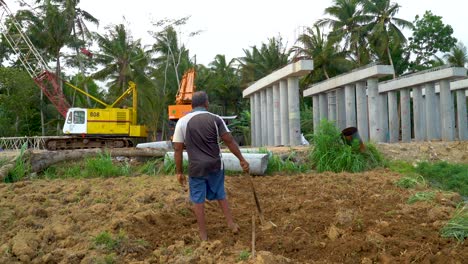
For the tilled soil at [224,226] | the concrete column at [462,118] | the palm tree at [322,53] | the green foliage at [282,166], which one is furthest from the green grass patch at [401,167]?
the palm tree at [322,53]

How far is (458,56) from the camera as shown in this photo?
34.0 metres

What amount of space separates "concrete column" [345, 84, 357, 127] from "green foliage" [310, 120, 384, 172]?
954cm

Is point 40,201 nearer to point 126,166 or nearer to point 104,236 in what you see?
point 104,236

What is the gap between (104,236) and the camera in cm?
457

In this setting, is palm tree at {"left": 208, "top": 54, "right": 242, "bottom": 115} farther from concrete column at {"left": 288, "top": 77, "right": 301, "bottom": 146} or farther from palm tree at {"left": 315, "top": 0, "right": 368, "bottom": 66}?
concrete column at {"left": 288, "top": 77, "right": 301, "bottom": 146}

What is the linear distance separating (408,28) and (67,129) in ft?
77.4

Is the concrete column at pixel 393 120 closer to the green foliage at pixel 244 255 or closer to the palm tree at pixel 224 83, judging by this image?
the palm tree at pixel 224 83

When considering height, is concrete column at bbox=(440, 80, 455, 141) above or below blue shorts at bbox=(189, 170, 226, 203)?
above

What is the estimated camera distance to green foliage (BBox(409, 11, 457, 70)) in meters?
36.2

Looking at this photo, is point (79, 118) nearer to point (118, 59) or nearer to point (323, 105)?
point (323, 105)

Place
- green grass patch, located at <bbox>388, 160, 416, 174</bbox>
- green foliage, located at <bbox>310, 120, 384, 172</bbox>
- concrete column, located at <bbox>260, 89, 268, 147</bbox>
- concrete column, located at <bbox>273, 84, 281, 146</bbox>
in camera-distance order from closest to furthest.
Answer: green grass patch, located at <bbox>388, 160, 416, 174</bbox> → green foliage, located at <bbox>310, 120, 384, 172</bbox> → concrete column, located at <bbox>273, 84, 281, 146</bbox> → concrete column, located at <bbox>260, 89, 268, 147</bbox>

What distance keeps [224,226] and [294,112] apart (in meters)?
13.9

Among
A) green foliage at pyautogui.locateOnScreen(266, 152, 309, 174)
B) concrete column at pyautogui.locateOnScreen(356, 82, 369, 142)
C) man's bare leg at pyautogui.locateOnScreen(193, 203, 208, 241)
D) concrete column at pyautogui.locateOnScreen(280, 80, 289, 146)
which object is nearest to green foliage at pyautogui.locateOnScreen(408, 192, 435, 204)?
man's bare leg at pyautogui.locateOnScreen(193, 203, 208, 241)

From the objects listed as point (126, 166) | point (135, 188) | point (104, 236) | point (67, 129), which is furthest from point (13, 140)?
point (104, 236)
